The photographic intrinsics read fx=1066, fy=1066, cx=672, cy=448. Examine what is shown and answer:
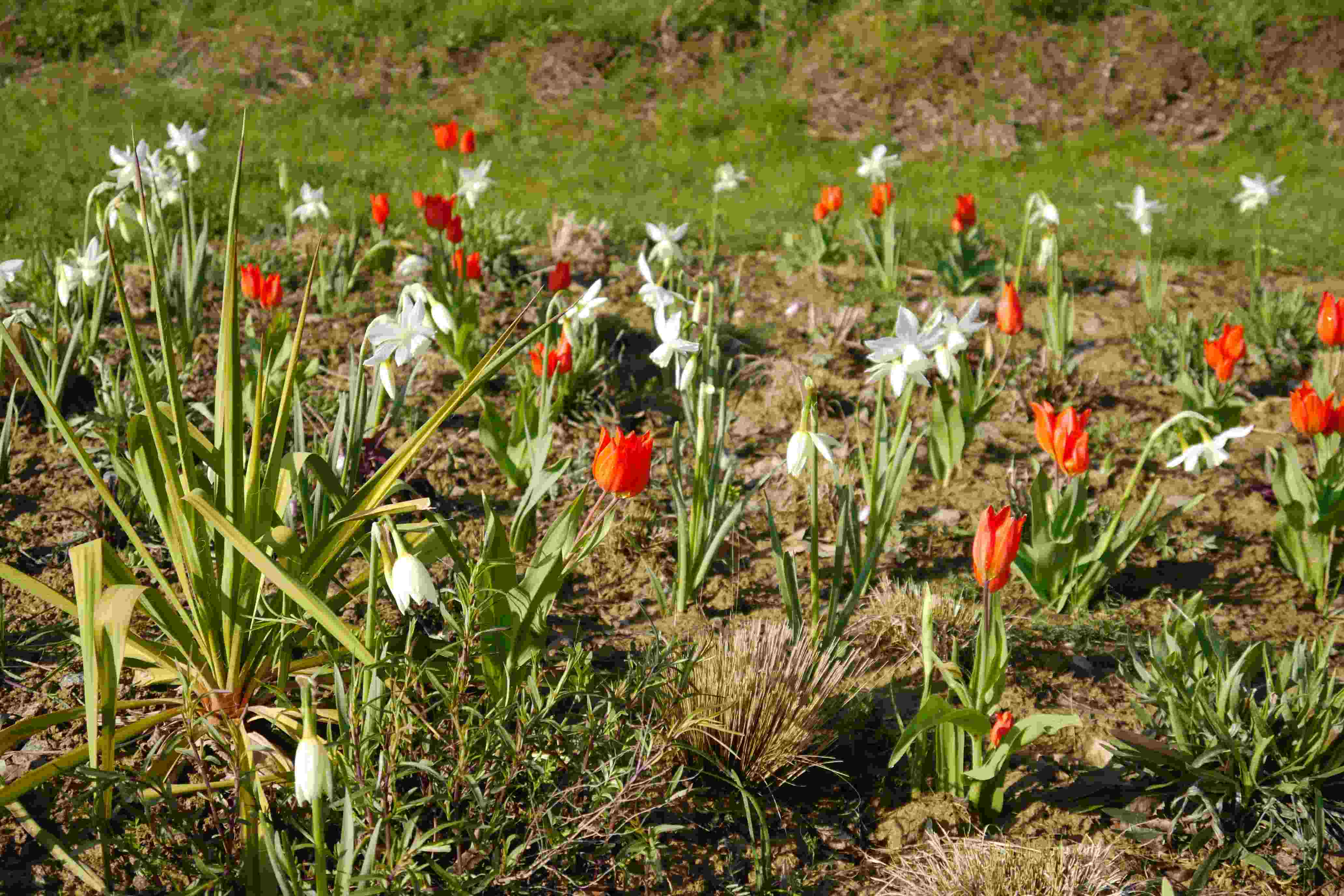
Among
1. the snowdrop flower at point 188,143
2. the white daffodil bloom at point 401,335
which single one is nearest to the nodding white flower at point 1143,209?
the white daffodil bloom at point 401,335

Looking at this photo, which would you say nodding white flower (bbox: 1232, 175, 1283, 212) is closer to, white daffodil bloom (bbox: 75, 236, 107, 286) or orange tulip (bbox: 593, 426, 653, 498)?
orange tulip (bbox: 593, 426, 653, 498)

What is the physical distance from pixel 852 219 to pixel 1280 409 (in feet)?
8.21

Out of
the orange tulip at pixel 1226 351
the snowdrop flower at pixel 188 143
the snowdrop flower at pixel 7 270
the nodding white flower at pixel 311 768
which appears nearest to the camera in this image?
the nodding white flower at pixel 311 768

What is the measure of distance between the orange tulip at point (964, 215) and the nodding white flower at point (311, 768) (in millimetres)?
Answer: 3911

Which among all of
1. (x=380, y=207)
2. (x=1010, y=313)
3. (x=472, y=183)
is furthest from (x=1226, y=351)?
(x=380, y=207)

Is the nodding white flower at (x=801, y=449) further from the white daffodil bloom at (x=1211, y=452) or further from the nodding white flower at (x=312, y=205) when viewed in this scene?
the nodding white flower at (x=312, y=205)

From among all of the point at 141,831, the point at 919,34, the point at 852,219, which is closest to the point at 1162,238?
the point at 852,219

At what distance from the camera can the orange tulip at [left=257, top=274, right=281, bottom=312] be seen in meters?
3.77

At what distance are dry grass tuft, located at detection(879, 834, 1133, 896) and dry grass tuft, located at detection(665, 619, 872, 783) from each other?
0.32 m

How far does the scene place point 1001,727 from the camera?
2.22 metres

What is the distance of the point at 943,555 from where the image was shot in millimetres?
3371

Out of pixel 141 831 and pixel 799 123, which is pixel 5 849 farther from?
pixel 799 123

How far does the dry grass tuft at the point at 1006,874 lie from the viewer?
2104 millimetres

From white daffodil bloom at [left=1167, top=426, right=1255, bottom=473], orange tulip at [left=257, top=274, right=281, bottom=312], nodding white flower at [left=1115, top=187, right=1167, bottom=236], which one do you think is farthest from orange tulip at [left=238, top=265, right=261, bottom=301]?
nodding white flower at [left=1115, top=187, right=1167, bottom=236]
